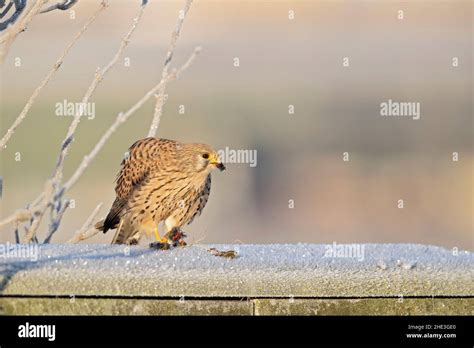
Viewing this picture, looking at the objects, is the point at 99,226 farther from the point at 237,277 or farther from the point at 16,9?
the point at 237,277

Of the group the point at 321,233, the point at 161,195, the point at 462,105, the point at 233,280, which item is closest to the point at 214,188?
the point at 321,233

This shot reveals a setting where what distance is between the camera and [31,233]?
21.1ft

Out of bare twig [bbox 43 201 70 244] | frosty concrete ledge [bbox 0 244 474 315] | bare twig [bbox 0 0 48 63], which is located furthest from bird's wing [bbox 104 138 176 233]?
frosty concrete ledge [bbox 0 244 474 315]

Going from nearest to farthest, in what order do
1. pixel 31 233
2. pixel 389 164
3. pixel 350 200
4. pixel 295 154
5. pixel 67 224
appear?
pixel 31 233
pixel 67 224
pixel 350 200
pixel 389 164
pixel 295 154

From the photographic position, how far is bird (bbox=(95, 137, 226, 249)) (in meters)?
7.17

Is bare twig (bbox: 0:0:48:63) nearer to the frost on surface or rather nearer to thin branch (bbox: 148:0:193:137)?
thin branch (bbox: 148:0:193:137)

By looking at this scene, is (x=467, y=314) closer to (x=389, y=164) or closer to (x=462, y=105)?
(x=389, y=164)

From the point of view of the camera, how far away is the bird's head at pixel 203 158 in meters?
7.11
